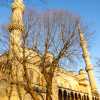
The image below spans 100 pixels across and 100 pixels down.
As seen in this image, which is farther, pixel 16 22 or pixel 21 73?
pixel 16 22

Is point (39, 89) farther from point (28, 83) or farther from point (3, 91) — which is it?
point (28, 83)

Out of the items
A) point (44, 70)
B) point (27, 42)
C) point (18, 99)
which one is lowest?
point (18, 99)

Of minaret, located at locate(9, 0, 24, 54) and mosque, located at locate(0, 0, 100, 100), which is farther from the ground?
minaret, located at locate(9, 0, 24, 54)

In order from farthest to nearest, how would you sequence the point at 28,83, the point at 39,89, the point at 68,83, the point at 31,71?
1. the point at 68,83
2. the point at 31,71
3. the point at 39,89
4. the point at 28,83

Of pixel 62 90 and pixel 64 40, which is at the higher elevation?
pixel 64 40

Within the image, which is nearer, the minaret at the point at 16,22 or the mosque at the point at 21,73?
the mosque at the point at 21,73

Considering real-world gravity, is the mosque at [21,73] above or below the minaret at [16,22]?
below

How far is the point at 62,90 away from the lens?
115 ft

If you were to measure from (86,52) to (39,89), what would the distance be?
689 cm

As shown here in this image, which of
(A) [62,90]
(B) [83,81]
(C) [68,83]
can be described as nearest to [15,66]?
(A) [62,90]

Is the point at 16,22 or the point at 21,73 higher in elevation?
the point at 16,22

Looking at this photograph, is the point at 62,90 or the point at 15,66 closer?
the point at 15,66

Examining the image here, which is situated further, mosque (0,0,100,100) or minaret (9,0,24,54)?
minaret (9,0,24,54)

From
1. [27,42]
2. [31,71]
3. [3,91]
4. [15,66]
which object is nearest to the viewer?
[27,42]
